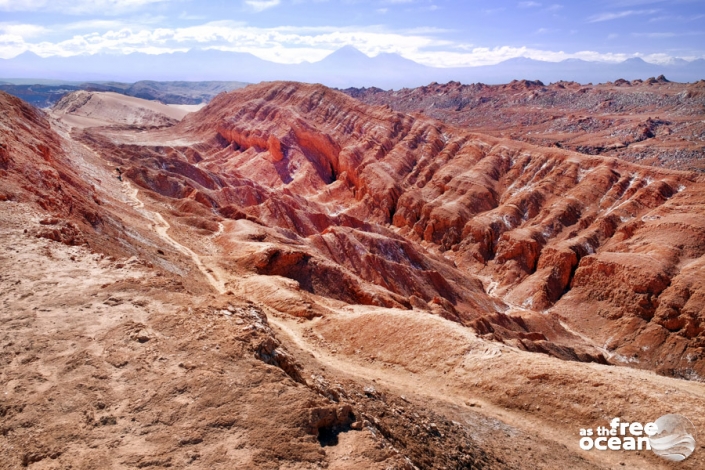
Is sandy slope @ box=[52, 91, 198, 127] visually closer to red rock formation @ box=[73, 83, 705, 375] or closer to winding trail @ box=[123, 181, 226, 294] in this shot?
red rock formation @ box=[73, 83, 705, 375]

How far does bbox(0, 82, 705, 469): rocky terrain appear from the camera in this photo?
770 cm

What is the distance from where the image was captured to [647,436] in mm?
11625

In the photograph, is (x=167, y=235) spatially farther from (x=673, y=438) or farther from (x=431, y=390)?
(x=673, y=438)

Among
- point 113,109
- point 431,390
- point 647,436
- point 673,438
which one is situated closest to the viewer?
point 673,438

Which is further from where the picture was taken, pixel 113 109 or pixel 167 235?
pixel 113 109

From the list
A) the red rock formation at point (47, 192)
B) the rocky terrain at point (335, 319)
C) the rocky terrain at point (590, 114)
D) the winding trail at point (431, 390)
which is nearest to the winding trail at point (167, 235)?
the rocky terrain at point (335, 319)

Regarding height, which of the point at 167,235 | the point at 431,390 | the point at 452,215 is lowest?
the point at 452,215

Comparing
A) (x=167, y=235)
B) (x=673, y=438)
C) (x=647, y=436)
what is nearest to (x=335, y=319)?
(x=647, y=436)

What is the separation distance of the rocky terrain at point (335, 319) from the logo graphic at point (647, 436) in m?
0.22

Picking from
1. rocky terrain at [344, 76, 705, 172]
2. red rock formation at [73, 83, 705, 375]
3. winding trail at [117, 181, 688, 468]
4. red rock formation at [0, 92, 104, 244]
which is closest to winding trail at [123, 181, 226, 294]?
red rock formation at [73, 83, 705, 375]

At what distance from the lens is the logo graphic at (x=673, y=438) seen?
1116 centimetres

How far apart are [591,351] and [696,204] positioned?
2184cm

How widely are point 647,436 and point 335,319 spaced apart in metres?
10.0

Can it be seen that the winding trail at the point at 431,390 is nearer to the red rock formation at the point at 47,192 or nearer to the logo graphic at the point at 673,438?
the logo graphic at the point at 673,438
